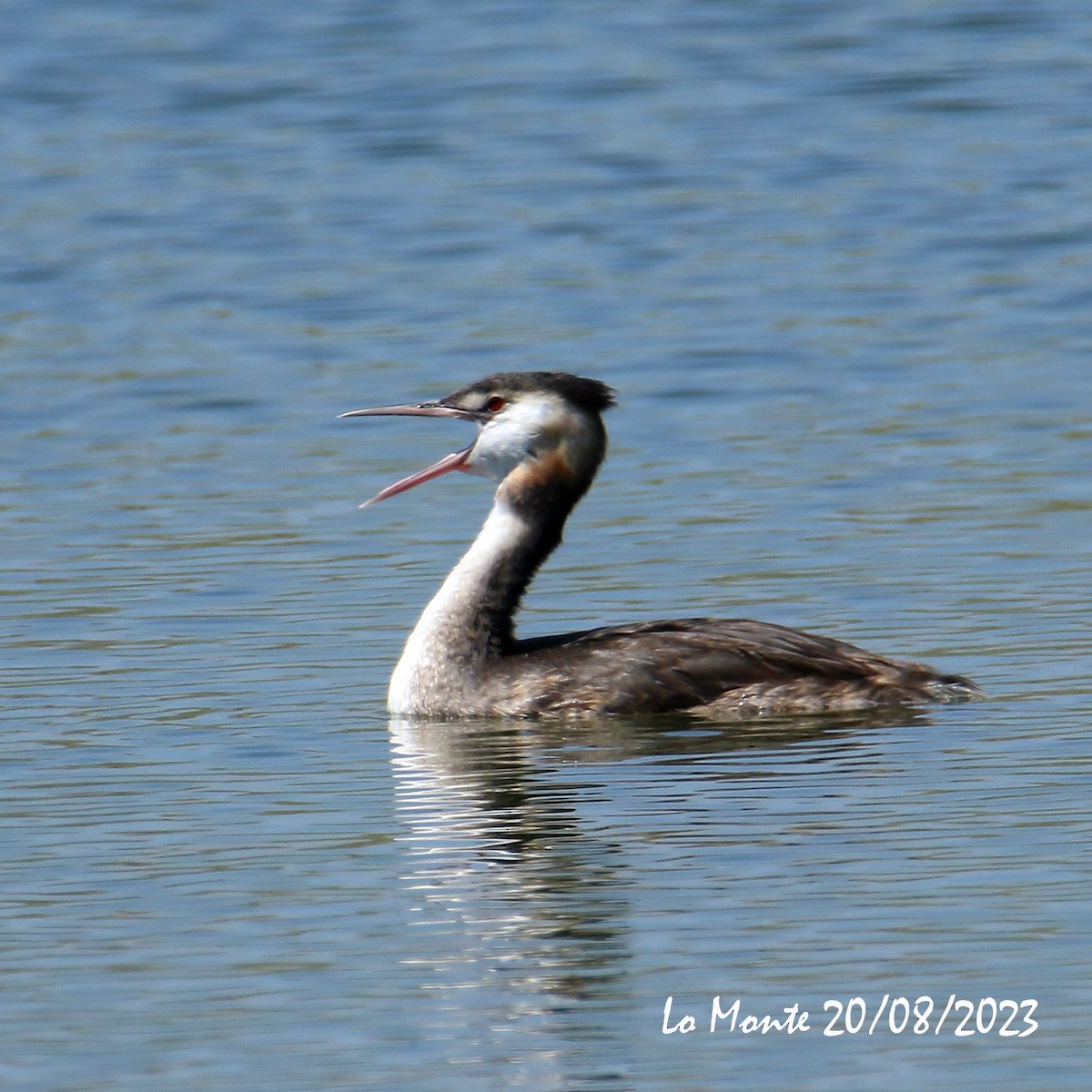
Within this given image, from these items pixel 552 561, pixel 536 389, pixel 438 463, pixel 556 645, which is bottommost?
pixel 552 561

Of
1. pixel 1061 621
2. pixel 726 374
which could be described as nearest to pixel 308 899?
pixel 1061 621

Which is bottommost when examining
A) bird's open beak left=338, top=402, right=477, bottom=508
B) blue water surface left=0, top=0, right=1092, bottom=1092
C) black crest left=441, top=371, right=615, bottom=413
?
blue water surface left=0, top=0, right=1092, bottom=1092

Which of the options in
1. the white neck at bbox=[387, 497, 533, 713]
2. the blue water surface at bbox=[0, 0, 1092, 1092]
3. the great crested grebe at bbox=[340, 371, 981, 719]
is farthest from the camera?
the white neck at bbox=[387, 497, 533, 713]

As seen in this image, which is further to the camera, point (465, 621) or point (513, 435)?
point (513, 435)

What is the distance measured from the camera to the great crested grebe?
11.9 meters

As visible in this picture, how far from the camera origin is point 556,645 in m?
12.3

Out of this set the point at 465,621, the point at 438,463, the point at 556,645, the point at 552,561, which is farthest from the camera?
the point at 552,561

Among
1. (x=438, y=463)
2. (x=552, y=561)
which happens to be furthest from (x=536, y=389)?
(x=552, y=561)

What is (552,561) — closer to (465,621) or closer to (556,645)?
(465,621)

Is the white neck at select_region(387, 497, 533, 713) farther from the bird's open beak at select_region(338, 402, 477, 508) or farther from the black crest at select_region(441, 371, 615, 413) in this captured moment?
the black crest at select_region(441, 371, 615, 413)

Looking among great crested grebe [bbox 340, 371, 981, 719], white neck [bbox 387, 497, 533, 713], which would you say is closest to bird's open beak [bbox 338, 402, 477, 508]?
great crested grebe [bbox 340, 371, 981, 719]

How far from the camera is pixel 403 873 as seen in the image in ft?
31.3

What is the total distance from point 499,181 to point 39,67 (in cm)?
823

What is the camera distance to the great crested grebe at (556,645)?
11.9 metres
